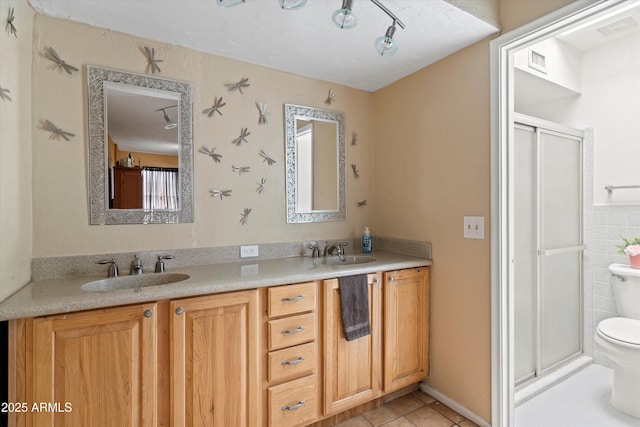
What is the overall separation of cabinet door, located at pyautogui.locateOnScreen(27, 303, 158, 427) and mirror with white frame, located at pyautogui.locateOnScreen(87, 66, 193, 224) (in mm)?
719

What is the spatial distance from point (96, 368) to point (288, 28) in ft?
6.07

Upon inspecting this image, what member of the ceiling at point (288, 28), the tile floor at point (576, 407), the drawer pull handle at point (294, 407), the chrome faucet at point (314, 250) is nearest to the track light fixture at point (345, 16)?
the ceiling at point (288, 28)

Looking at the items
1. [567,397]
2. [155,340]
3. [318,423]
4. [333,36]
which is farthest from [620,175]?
[155,340]

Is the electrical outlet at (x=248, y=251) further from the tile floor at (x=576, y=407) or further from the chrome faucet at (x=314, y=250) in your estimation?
the tile floor at (x=576, y=407)

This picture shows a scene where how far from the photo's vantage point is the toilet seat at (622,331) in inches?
74.4

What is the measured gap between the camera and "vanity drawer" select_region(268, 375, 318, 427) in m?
1.59

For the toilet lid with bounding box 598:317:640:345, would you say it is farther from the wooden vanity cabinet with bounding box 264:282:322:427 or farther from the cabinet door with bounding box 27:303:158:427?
the cabinet door with bounding box 27:303:158:427

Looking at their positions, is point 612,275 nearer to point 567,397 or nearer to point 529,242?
point 529,242

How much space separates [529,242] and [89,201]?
2.87 m

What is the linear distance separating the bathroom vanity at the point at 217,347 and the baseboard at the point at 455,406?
16cm

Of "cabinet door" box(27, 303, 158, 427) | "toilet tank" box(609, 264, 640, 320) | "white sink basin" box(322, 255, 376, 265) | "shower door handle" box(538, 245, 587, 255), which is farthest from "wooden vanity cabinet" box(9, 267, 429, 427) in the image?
"toilet tank" box(609, 264, 640, 320)

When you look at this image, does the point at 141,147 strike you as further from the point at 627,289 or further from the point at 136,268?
the point at 627,289

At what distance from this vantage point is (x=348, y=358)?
1.82 m

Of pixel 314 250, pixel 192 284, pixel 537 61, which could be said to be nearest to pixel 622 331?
pixel 537 61
